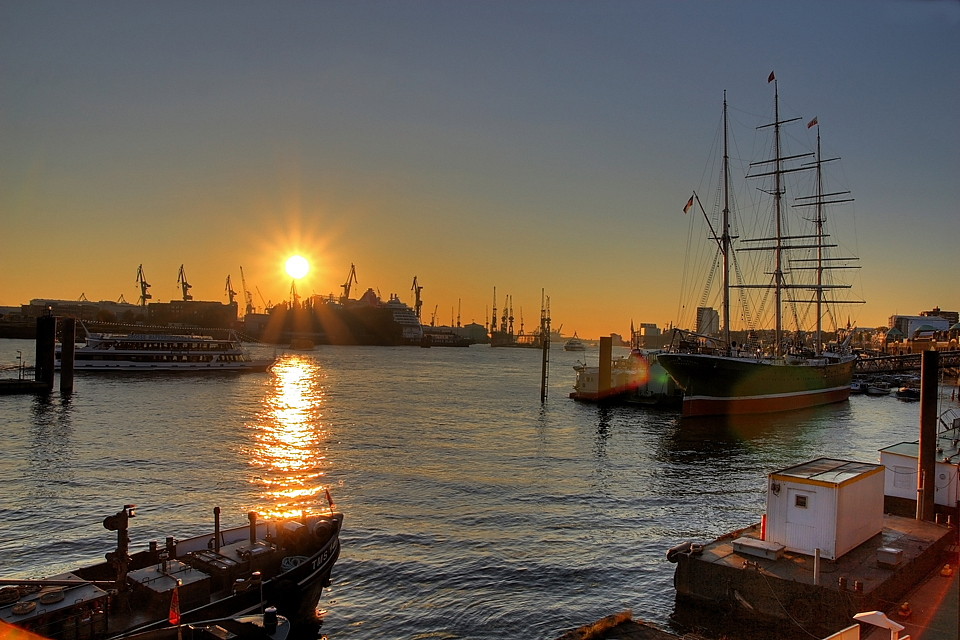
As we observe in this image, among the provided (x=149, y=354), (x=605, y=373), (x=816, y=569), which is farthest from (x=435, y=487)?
(x=149, y=354)

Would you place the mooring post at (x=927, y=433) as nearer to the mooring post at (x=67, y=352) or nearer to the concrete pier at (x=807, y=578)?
the concrete pier at (x=807, y=578)

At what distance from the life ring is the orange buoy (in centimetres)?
1957

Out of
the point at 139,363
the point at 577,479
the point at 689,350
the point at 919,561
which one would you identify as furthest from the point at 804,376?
the point at 139,363

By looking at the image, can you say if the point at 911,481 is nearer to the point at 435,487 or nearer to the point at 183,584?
the point at 435,487

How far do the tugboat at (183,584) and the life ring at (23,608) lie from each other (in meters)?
0.02

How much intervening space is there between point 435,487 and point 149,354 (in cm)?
8934

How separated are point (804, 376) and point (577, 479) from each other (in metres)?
50.7

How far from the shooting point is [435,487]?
3412cm

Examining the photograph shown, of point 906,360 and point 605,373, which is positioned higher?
point 906,360

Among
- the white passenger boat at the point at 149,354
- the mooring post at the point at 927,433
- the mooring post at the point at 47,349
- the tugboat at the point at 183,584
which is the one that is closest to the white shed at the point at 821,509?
the mooring post at the point at 927,433

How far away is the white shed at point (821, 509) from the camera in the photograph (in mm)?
17641

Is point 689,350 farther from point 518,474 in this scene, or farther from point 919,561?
point 919,561

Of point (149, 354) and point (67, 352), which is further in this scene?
point (149, 354)

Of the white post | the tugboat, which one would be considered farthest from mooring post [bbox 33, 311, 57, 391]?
the white post
